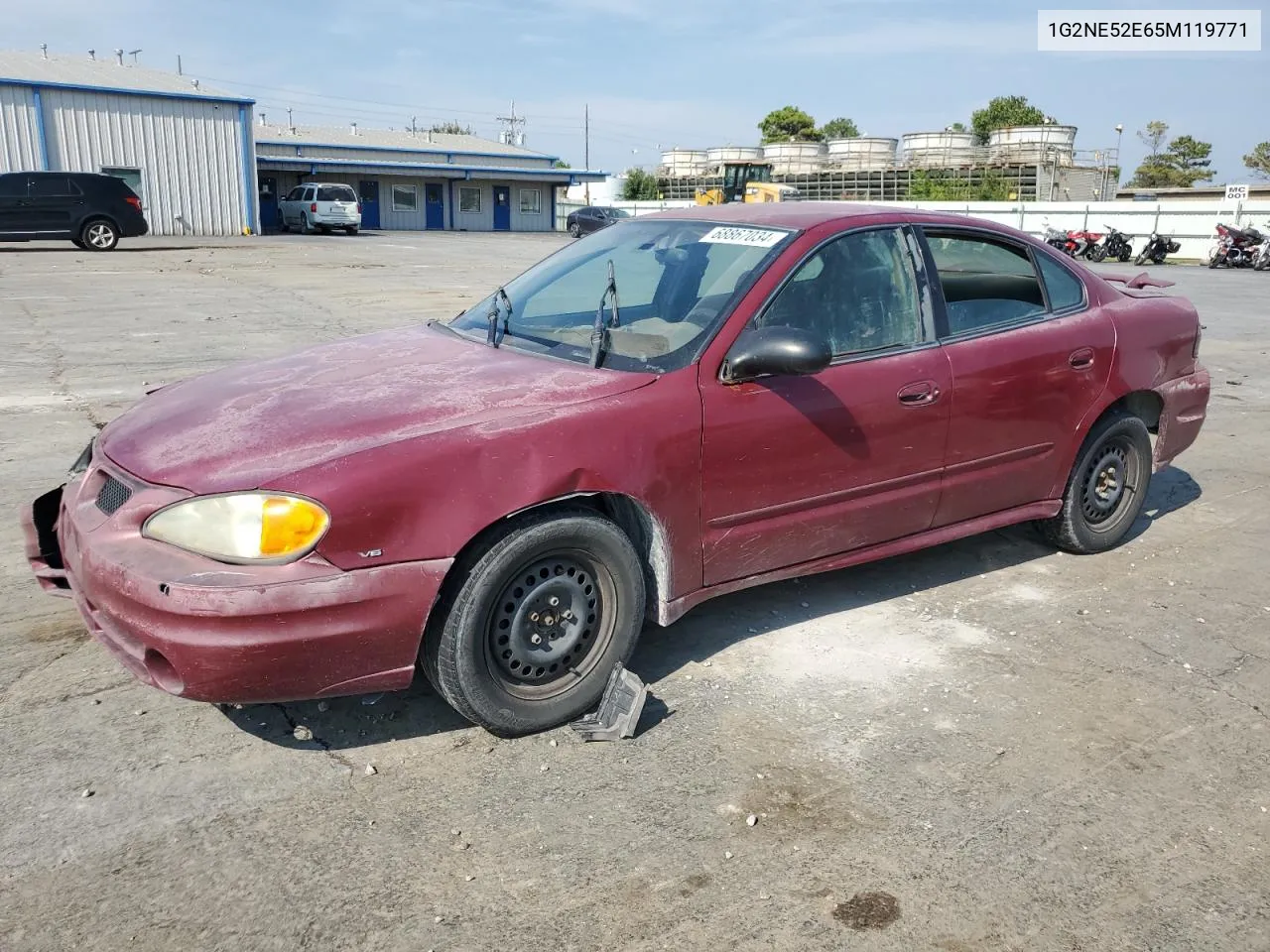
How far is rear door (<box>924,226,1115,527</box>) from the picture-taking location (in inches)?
168

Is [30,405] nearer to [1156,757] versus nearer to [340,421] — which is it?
[340,421]

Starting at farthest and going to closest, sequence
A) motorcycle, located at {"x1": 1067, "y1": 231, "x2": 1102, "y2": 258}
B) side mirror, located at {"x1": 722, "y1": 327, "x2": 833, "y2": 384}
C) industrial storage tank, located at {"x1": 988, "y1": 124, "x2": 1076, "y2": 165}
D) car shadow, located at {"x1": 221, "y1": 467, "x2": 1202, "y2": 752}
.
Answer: industrial storage tank, located at {"x1": 988, "y1": 124, "x2": 1076, "y2": 165} → motorcycle, located at {"x1": 1067, "y1": 231, "x2": 1102, "y2": 258} → side mirror, located at {"x1": 722, "y1": 327, "x2": 833, "y2": 384} → car shadow, located at {"x1": 221, "y1": 467, "x2": 1202, "y2": 752}

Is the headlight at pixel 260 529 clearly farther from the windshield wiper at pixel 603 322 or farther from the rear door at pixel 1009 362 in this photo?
the rear door at pixel 1009 362

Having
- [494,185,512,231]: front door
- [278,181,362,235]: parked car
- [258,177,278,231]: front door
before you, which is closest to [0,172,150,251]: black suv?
[278,181,362,235]: parked car

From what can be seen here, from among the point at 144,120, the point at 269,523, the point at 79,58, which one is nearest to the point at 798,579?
the point at 269,523

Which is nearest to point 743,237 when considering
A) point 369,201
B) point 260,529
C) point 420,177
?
point 260,529

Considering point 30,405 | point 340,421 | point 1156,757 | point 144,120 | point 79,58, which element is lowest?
point 1156,757

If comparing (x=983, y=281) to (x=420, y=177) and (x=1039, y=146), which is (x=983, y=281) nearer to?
(x=420, y=177)

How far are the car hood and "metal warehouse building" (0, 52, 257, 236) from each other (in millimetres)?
33269

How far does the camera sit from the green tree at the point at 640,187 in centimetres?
7294

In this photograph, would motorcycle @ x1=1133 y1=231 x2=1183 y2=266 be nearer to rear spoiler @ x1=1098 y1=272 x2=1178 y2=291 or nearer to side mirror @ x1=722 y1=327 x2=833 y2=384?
rear spoiler @ x1=1098 y1=272 x2=1178 y2=291

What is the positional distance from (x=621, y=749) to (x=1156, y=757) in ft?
5.49

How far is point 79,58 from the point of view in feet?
128

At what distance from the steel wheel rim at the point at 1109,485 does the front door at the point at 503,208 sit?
169 feet
